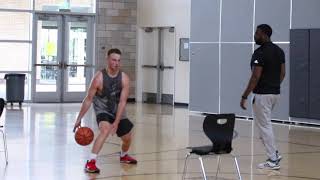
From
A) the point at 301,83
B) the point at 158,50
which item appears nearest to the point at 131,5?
the point at 158,50

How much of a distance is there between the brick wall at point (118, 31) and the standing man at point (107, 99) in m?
16.0

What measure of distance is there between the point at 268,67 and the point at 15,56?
1607 centimetres

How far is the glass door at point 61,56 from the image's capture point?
23953mm

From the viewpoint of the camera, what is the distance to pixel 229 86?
1889 centimetres

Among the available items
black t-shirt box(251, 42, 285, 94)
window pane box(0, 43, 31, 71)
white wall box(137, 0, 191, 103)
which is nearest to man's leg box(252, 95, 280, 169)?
black t-shirt box(251, 42, 285, 94)

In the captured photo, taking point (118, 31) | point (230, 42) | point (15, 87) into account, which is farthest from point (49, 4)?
point (230, 42)

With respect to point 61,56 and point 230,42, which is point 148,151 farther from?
point 61,56

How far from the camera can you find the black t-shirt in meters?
9.03

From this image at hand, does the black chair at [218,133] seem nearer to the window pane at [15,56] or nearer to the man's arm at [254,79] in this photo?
the man's arm at [254,79]

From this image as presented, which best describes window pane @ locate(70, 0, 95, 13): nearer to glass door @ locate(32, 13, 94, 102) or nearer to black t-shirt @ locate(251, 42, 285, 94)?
glass door @ locate(32, 13, 94, 102)

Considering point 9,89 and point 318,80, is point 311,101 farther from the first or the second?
point 9,89

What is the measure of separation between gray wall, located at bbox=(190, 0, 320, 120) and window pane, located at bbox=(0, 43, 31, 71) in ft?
22.7

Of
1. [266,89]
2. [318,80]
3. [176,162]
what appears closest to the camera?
[266,89]

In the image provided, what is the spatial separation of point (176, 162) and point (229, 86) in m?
9.26
